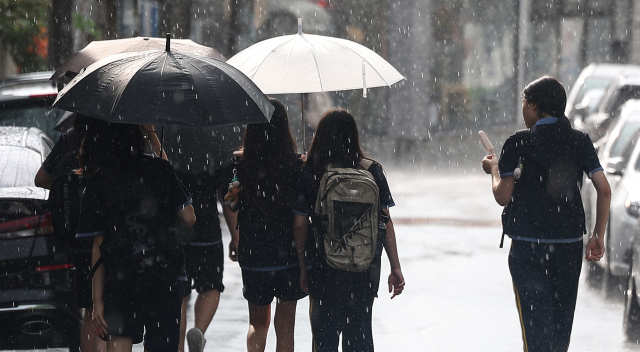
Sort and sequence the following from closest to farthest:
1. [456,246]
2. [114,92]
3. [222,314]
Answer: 1. [114,92]
2. [222,314]
3. [456,246]

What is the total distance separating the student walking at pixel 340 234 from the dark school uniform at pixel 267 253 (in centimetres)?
23

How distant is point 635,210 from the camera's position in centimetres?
812

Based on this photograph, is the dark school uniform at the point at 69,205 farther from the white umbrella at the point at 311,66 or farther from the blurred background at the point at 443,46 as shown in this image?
the blurred background at the point at 443,46

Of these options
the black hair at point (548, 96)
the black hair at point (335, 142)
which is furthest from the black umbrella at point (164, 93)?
the black hair at point (548, 96)

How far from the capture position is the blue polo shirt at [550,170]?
500 centimetres

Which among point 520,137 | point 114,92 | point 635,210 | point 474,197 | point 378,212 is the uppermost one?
point 114,92

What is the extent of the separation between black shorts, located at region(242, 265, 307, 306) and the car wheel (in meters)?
3.13

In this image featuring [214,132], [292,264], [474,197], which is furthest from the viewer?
[474,197]

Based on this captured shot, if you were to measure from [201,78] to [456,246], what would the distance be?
7.21 m

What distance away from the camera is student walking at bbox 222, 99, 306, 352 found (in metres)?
5.11

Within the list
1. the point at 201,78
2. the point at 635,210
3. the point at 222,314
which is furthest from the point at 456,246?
the point at 201,78

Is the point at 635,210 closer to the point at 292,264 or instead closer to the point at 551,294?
the point at 551,294

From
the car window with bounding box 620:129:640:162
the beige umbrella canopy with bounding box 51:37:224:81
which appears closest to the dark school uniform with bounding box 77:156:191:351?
the beige umbrella canopy with bounding box 51:37:224:81

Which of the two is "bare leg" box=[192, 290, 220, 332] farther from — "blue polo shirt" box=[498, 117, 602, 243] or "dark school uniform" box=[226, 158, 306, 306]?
"blue polo shirt" box=[498, 117, 602, 243]
